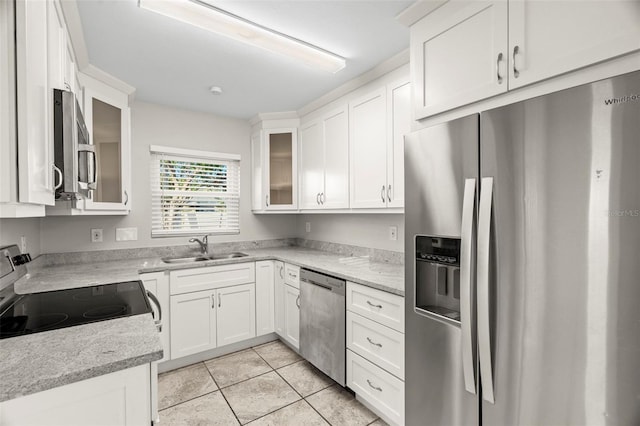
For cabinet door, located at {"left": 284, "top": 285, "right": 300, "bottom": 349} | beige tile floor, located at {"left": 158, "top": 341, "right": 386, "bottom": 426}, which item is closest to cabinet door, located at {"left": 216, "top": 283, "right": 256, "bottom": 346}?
beige tile floor, located at {"left": 158, "top": 341, "right": 386, "bottom": 426}

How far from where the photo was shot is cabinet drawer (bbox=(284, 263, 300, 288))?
8.83ft

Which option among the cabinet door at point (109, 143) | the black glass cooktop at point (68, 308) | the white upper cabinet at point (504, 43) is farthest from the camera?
the cabinet door at point (109, 143)

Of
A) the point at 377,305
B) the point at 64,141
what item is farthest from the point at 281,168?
the point at 64,141

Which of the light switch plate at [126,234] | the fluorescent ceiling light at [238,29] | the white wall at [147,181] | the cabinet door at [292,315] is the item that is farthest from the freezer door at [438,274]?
the light switch plate at [126,234]

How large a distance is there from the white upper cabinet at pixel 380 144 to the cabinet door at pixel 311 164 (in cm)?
47

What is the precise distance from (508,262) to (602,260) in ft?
0.86

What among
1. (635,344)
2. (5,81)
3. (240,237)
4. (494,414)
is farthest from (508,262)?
(240,237)

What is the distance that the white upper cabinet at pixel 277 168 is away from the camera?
326cm

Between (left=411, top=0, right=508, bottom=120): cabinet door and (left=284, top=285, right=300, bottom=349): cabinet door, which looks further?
(left=284, top=285, right=300, bottom=349): cabinet door

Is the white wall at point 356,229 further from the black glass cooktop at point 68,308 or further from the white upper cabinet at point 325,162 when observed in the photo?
the black glass cooktop at point 68,308

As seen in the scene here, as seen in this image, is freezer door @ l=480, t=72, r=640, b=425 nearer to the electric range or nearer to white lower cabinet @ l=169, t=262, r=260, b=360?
the electric range

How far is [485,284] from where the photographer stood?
1.17 metres

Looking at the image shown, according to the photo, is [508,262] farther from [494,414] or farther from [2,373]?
[2,373]

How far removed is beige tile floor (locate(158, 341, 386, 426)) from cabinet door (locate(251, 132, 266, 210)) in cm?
160
